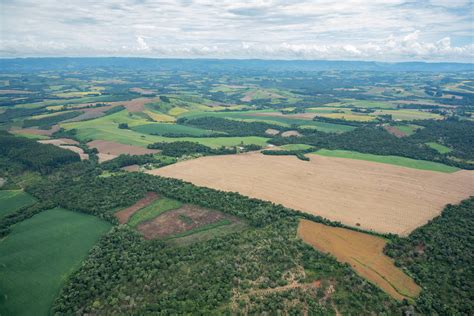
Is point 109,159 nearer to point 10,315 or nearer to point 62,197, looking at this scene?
point 62,197

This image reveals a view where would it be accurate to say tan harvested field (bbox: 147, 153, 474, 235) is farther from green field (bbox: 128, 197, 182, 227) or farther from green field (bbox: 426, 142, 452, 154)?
green field (bbox: 426, 142, 452, 154)

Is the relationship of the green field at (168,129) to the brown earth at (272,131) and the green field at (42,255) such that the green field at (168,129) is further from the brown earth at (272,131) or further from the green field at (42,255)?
the green field at (42,255)

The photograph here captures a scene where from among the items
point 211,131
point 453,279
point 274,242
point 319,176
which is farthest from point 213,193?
point 211,131

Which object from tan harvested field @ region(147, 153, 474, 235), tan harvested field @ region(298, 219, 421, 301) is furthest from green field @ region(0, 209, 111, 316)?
tan harvested field @ region(298, 219, 421, 301)

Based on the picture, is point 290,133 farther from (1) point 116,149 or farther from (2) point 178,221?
(2) point 178,221

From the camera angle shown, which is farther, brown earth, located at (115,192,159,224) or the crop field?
brown earth, located at (115,192,159,224)

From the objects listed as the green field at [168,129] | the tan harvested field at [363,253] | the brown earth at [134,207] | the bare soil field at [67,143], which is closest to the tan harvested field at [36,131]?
the bare soil field at [67,143]
